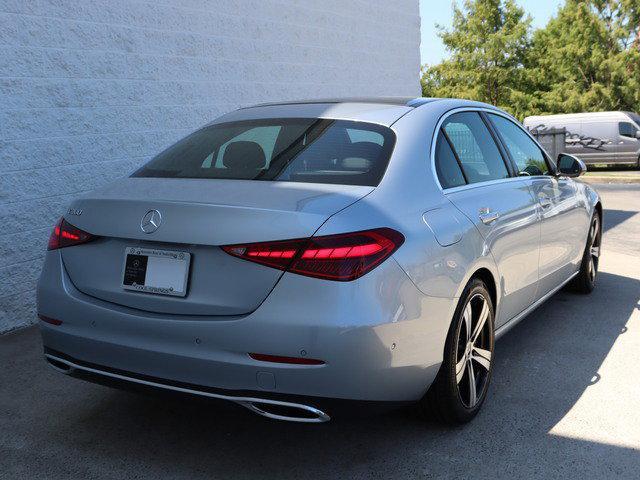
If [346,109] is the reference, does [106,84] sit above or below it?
above

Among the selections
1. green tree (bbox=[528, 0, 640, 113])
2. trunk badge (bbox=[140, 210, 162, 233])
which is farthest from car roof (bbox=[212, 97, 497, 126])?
green tree (bbox=[528, 0, 640, 113])

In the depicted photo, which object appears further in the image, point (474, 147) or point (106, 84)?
point (106, 84)

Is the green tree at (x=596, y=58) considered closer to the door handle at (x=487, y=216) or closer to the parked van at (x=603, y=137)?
the parked van at (x=603, y=137)

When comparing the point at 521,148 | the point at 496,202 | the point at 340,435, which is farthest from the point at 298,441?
the point at 521,148

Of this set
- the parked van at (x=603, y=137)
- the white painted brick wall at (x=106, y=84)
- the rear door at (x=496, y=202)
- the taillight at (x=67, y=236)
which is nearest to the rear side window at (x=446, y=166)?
the rear door at (x=496, y=202)

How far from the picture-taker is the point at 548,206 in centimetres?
489

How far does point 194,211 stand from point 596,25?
36.8m

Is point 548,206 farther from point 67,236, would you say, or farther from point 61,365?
point 61,365

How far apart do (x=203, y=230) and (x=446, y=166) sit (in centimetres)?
139

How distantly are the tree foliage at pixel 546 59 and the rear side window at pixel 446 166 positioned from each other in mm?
33949

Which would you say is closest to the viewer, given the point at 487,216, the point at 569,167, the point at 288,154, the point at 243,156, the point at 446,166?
the point at 288,154

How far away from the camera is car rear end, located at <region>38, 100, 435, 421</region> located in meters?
2.72

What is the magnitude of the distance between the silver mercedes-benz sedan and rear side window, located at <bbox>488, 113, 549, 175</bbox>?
0.88 m

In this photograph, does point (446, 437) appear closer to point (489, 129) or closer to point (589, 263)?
point (489, 129)
